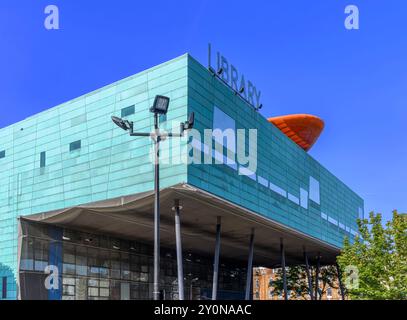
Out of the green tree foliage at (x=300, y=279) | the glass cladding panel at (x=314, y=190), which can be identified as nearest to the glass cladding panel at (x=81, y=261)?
the glass cladding panel at (x=314, y=190)

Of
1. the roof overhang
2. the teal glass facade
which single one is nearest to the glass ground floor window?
the roof overhang

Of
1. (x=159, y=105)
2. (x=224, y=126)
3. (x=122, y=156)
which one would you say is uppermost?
(x=224, y=126)

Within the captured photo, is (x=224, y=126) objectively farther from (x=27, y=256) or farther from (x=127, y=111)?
(x=27, y=256)

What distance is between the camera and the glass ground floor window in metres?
41.0

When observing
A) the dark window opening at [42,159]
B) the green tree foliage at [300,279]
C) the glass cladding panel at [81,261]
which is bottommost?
the green tree foliage at [300,279]

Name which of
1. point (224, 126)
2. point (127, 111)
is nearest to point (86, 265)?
point (127, 111)

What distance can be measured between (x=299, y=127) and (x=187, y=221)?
64.6ft

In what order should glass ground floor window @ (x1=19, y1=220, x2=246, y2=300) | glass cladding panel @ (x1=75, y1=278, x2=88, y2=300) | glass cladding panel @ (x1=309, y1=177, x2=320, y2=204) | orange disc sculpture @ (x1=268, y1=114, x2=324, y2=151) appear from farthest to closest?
orange disc sculpture @ (x1=268, y1=114, x2=324, y2=151), glass cladding panel @ (x1=309, y1=177, x2=320, y2=204), glass cladding panel @ (x1=75, y1=278, x2=88, y2=300), glass ground floor window @ (x1=19, y1=220, x2=246, y2=300)

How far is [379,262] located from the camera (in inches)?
1407

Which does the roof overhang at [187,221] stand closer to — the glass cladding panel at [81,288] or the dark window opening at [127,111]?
the glass cladding panel at [81,288]

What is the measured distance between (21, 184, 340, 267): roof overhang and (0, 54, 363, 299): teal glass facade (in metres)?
0.68

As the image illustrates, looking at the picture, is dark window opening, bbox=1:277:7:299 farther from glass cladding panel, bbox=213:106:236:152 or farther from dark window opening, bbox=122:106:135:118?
glass cladding panel, bbox=213:106:236:152

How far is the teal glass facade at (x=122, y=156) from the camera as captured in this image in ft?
118

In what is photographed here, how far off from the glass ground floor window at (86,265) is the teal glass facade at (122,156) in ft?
5.06
